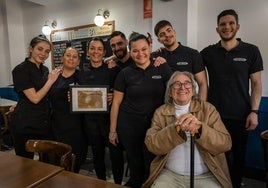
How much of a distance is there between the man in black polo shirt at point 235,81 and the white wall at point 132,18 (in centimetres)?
104

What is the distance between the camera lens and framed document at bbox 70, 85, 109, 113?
2104mm

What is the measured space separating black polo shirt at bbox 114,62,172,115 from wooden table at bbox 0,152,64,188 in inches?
31.3

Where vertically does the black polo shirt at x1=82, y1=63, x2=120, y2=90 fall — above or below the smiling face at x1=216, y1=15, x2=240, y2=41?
below

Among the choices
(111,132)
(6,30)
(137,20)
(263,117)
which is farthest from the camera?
(6,30)

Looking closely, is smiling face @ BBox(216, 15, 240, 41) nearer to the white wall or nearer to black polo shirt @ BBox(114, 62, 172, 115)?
black polo shirt @ BBox(114, 62, 172, 115)

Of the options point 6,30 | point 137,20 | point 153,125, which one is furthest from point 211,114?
point 6,30

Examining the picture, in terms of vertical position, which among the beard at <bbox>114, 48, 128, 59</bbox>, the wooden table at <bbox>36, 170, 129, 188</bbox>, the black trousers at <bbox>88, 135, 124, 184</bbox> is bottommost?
the black trousers at <bbox>88, 135, 124, 184</bbox>

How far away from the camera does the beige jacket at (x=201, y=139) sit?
57.4 inches

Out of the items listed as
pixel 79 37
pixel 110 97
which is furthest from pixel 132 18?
pixel 110 97

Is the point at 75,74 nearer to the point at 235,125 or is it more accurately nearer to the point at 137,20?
the point at 235,125

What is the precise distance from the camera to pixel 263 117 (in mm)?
2799

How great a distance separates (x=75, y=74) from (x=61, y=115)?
16.5 inches

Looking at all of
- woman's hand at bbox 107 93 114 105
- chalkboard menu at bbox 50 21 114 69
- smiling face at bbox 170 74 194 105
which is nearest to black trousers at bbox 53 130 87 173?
woman's hand at bbox 107 93 114 105

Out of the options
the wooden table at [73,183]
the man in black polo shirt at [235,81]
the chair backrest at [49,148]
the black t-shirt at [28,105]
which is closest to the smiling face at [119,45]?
the black t-shirt at [28,105]
